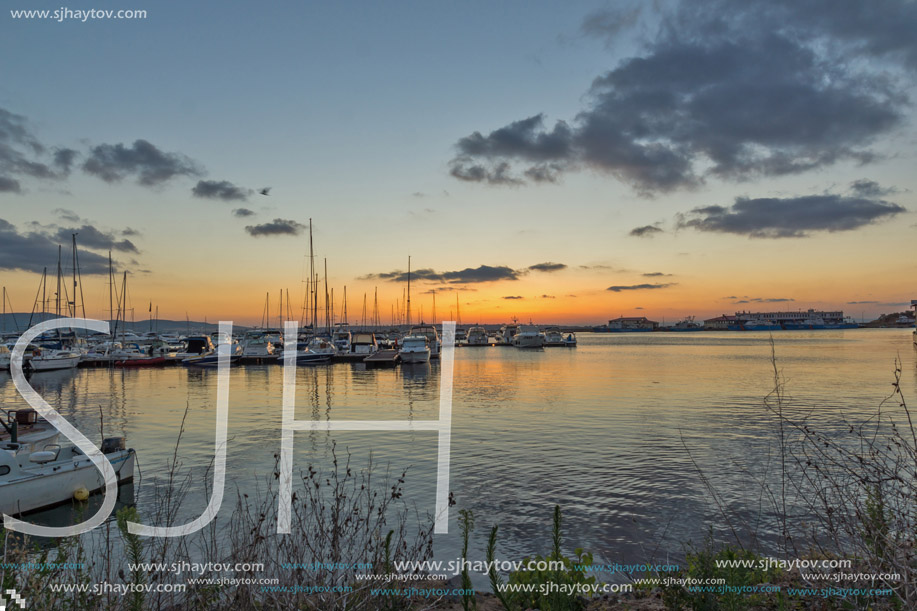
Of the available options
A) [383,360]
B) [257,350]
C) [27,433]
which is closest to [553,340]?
[383,360]

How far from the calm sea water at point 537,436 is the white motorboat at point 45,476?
1.27 metres

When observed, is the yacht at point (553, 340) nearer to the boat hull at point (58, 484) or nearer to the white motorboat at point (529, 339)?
the white motorboat at point (529, 339)

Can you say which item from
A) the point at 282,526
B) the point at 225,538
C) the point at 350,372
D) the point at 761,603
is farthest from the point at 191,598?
the point at 350,372

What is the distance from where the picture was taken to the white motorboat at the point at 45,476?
444 inches

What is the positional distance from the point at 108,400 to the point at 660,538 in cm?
3366

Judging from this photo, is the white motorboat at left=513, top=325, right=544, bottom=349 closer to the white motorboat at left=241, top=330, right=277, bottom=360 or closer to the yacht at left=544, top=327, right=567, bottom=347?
the yacht at left=544, top=327, right=567, bottom=347

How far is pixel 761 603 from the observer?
18.7 feet

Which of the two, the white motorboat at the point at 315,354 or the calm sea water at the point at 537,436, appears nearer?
the calm sea water at the point at 537,436

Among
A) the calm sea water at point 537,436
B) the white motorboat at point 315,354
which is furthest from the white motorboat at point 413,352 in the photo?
the calm sea water at point 537,436

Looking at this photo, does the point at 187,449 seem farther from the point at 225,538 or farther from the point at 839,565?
the point at 839,565

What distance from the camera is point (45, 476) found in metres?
11.8

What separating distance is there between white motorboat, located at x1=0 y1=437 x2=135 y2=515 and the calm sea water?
1.27 meters

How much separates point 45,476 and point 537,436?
14731 millimetres

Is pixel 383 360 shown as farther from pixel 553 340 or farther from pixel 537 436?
pixel 553 340
